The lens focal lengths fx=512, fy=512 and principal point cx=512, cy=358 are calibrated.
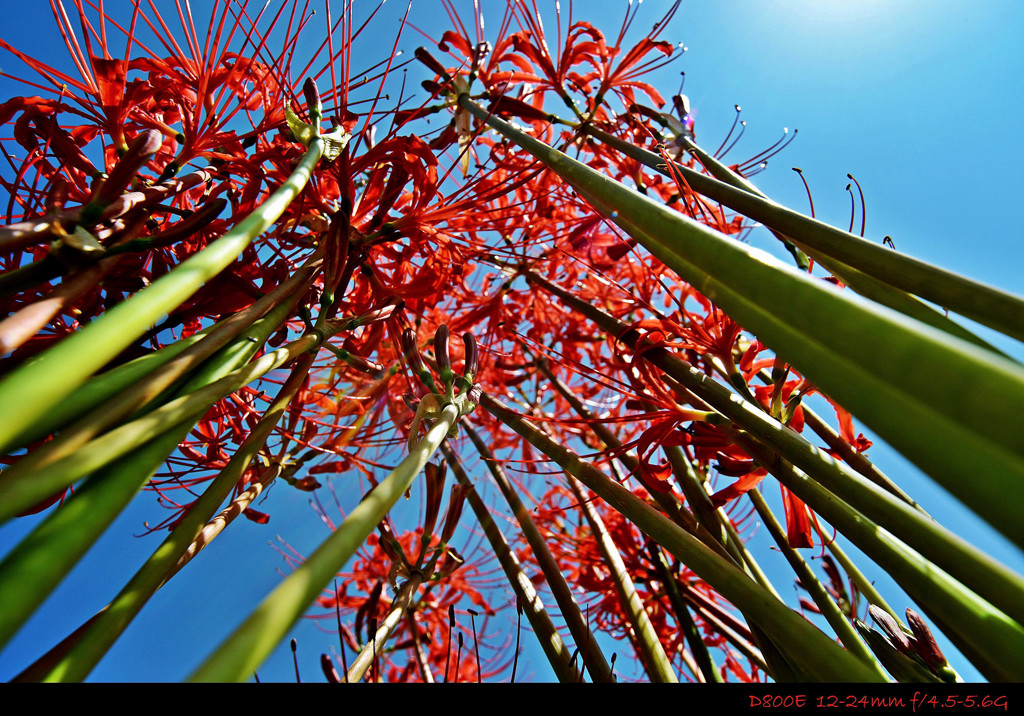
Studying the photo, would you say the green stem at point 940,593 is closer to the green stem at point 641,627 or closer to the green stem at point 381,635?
the green stem at point 641,627

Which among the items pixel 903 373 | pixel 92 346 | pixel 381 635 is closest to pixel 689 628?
pixel 381 635

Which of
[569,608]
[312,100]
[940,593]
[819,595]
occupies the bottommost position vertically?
[940,593]

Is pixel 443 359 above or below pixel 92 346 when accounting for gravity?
above

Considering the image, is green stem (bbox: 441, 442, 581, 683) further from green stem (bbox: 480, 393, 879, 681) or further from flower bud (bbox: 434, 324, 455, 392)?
flower bud (bbox: 434, 324, 455, 392)

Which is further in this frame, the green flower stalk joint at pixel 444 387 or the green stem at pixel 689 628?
the green stem at pixel 689 628

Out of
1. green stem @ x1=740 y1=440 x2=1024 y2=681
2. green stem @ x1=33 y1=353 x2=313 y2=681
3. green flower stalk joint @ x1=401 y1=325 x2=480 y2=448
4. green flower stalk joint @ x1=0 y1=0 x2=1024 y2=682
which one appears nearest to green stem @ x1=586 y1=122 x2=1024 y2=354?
green flower stalk joint @ x1=0 y1=0 x2=1024 y2=682

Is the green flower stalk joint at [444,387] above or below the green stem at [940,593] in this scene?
above

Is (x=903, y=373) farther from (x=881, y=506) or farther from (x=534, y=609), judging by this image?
(x=534, y=609)

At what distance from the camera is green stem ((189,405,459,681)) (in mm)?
207

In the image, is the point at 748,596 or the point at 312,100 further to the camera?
the point at 312,100

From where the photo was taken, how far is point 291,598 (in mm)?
236

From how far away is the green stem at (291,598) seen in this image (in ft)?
0.68

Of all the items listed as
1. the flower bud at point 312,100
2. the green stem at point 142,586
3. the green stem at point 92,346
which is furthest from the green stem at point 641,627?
the flower bud at point 312,100

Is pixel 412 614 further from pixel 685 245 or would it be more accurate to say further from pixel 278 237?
pixel 685 245
